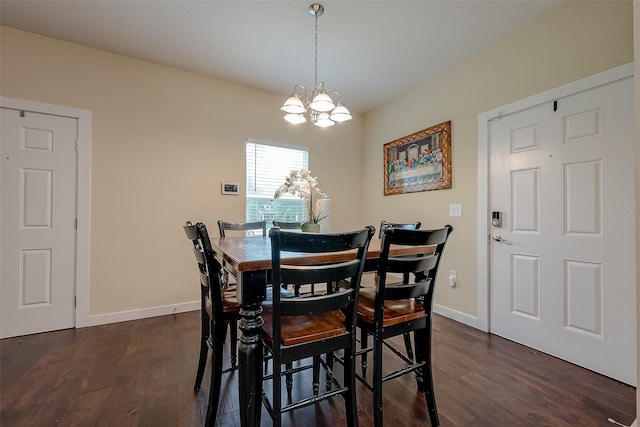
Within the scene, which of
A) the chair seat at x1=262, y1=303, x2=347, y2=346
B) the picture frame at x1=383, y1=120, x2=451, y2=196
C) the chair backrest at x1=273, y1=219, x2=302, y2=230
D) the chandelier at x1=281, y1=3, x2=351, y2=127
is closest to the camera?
the chair seat at x1=262, y1=303, x2=347, y2=346

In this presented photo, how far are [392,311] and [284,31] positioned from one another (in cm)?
237

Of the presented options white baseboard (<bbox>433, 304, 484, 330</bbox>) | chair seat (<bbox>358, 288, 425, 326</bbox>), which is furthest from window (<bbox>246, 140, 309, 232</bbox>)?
chair seat (<bbox>358, 288, 425, 326</bbox>)

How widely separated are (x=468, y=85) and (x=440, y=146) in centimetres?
63

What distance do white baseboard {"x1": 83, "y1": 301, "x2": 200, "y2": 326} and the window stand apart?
1177 mm

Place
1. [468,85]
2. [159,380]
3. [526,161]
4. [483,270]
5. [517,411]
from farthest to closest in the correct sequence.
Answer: [468,85]
[483,270]
[526,161]
[159,380]
[517,411]

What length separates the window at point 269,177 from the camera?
341 centimetres

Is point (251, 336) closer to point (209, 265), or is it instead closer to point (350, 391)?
point (209, 265)

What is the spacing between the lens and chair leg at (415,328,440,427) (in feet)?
4.46

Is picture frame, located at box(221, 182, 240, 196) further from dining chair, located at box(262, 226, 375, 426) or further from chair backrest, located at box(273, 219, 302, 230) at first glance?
dining chair, located at box(262, 226, 375, 426)

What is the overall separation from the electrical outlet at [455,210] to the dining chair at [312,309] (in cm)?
199

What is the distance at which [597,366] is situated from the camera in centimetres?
186

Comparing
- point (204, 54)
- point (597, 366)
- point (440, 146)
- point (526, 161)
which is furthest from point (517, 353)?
point (204, 54)

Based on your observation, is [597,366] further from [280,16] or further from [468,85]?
[280,16]

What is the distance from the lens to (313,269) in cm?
106
